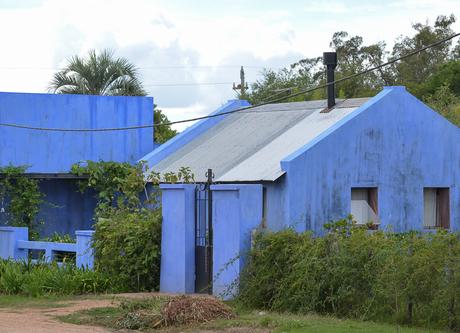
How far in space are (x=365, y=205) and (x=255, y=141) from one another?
376 cm

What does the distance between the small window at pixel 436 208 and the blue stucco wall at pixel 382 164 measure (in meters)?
0.17

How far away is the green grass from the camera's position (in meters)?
13.8

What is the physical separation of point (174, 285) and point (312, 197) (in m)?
4.20

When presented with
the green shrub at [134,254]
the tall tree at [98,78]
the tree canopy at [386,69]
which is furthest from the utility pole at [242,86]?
the green shrub at [134,254]

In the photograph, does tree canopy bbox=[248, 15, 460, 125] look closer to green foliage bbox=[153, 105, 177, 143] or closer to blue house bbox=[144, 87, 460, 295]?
green foliage bbox=[153, 105, 177, 143]

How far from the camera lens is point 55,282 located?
19828 mm

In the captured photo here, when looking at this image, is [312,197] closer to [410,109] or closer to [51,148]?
[410,109]

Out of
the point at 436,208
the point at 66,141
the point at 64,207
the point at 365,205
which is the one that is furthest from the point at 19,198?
the point at 436,208

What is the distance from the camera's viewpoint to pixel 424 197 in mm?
24172

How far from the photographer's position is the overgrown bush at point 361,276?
46.7ft

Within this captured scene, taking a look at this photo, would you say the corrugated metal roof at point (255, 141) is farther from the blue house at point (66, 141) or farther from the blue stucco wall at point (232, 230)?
the blue stucco wall at point (232, 230)

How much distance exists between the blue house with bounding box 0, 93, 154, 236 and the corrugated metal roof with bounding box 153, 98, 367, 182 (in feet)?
5.01

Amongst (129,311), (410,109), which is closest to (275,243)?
(129,311)

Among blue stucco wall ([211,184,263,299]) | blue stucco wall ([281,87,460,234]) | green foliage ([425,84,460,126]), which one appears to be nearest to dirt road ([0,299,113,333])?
blue stucco wall ([211,184,263,299])
